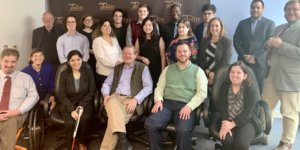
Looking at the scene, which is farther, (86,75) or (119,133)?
(86,75)

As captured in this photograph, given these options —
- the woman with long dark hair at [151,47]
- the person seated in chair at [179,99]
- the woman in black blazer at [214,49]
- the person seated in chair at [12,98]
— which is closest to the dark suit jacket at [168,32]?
the woman with long dark hair at [151,47]

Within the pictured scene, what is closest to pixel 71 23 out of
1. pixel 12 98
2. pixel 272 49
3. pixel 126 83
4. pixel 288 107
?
pixel 126 83

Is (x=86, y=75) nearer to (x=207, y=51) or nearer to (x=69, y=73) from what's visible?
(x=69, y=73)

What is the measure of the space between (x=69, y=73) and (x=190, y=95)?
53.1 inches

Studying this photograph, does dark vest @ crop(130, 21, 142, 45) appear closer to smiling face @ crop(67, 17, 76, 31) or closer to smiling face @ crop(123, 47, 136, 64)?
smiling face @ crop(123, 47, 136, 64)

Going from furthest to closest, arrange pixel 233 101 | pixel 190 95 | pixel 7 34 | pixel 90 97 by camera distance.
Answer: pixel 7 34
pixel 90 97
pixel 190 95
pixel 233 101

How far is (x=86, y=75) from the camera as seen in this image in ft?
10.7

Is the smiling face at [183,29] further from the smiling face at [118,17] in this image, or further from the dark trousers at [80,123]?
the dark trousers at [80,123]

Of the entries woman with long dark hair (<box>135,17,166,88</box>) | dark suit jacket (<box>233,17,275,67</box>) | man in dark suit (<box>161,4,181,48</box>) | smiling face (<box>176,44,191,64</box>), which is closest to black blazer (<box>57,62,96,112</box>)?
woman with long dark hair (<box>135,17,166,88</box>)

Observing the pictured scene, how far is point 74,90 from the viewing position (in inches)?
127

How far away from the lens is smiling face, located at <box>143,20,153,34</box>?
11.6 ft

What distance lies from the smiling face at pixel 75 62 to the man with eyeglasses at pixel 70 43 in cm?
61

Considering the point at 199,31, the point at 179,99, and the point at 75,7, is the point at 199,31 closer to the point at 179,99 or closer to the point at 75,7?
the point at 179,99

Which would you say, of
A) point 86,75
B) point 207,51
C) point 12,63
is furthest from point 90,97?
point 207,51
